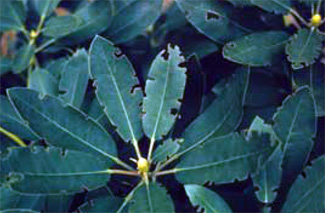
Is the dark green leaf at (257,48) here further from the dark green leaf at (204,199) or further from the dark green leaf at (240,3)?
the dark green leaf at (204,199)

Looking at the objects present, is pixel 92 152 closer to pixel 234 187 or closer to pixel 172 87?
pixel 172 87

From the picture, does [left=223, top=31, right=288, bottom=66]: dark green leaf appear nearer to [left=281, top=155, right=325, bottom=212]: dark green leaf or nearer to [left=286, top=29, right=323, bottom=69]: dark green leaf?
[left=286, top=29, right=323, bottom=69]: dark green leaf

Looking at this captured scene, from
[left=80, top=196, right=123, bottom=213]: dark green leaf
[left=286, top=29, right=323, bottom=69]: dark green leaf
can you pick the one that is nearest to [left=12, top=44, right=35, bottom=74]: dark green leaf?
[left=80, top=196, right=123, bottom=213]: dark green leaf

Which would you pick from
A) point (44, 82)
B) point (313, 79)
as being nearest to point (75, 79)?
point (44, 82)

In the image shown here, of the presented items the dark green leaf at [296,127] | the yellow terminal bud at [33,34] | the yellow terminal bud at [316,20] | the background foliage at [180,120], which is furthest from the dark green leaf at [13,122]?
the yellow terminal bud at [316,20]

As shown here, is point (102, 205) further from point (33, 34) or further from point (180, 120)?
point (33, 34)
